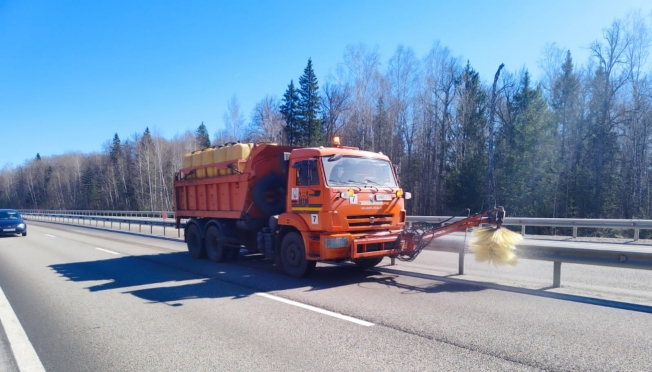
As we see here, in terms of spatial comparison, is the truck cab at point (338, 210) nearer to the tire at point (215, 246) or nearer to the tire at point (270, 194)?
the tire at point (270, 194)

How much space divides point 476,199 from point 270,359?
96.0 feet

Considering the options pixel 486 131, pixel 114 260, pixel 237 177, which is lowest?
pixel 114 260

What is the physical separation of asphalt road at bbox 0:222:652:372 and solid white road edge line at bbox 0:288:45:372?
86 millimetres

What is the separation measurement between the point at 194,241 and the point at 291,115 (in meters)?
31.8

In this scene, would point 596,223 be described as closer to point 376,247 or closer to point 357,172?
point 376,247

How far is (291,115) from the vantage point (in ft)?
144

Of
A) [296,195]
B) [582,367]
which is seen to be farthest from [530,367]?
[296,195]

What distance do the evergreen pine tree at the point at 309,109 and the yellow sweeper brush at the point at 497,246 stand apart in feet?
114

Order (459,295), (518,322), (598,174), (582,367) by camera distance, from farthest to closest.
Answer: (598,174), (459,295), (518,322), (582,367)

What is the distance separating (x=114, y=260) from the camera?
13.1m

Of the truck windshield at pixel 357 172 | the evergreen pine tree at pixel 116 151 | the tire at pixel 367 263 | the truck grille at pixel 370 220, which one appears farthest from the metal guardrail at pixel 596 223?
the evergreen pine tree at pixel 116 151

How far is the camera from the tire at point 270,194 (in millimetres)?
10703

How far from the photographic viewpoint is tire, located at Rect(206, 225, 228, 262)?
11898 millimetres

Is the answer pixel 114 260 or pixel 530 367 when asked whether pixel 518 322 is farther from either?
pixel 114 260
